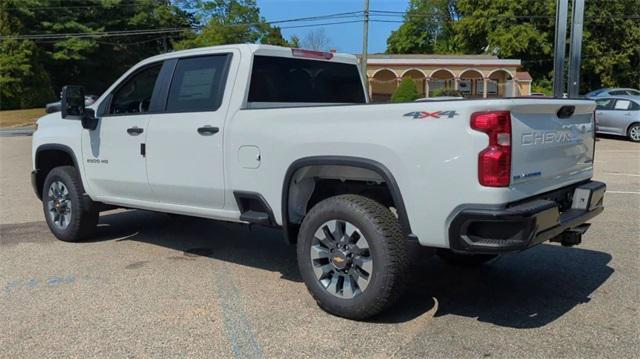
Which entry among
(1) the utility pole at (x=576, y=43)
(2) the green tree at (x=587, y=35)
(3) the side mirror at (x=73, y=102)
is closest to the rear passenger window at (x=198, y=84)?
(3) the side mirror at (x=73, y=102)

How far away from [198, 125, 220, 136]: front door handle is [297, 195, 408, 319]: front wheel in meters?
1.18

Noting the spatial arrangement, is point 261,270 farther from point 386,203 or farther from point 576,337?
point 576,337

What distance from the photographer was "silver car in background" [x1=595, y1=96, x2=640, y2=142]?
19453 mm

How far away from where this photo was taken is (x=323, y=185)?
15.8 feet

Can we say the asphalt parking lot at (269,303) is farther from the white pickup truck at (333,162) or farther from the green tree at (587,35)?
the green tree at (587,35)

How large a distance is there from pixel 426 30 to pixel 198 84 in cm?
7747

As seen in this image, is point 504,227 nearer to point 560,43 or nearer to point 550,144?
point 550,144

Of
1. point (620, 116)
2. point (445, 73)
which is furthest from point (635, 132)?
point (445, 73)

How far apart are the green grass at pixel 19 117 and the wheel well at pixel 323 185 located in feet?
116

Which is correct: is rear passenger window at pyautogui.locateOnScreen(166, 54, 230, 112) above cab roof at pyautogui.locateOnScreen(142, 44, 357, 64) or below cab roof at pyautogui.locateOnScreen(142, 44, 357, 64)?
below

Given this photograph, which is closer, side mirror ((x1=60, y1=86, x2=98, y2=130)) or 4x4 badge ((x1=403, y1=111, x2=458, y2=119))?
4x4 badge ((x1=403, y1=111, x2=458, y2=119))

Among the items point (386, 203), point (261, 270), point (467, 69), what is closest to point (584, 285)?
point (386, 203)

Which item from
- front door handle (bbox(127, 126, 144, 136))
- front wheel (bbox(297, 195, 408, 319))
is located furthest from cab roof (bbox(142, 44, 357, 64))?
front wheel (bbox(297, 195, 408, 319))

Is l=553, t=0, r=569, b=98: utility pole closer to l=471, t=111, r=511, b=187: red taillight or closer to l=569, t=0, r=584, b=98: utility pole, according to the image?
l=569, t=0, r=584, b=98: utility pole
